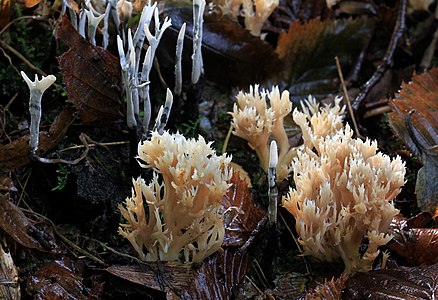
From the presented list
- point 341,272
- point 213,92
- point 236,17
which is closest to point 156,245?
point 341,272

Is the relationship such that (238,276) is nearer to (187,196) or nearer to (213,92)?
(187,196)

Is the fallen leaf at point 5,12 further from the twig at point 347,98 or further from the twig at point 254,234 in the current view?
the twig at point 347,98

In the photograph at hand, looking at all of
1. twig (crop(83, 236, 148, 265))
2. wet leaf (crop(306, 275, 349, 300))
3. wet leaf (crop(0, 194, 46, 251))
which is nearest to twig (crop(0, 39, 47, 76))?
wet leaf (crop(0, 194, 46, 251))

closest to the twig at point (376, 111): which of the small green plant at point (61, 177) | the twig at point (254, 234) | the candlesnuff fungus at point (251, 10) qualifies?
the candlesnuff fungus at point (251, 10)

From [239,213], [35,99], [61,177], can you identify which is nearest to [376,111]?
[239,213]

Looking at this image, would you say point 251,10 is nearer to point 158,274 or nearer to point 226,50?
point 226,50

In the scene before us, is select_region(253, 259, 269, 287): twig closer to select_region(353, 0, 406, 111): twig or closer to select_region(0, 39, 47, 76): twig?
select_region(353, 0, 406, 111): twig
